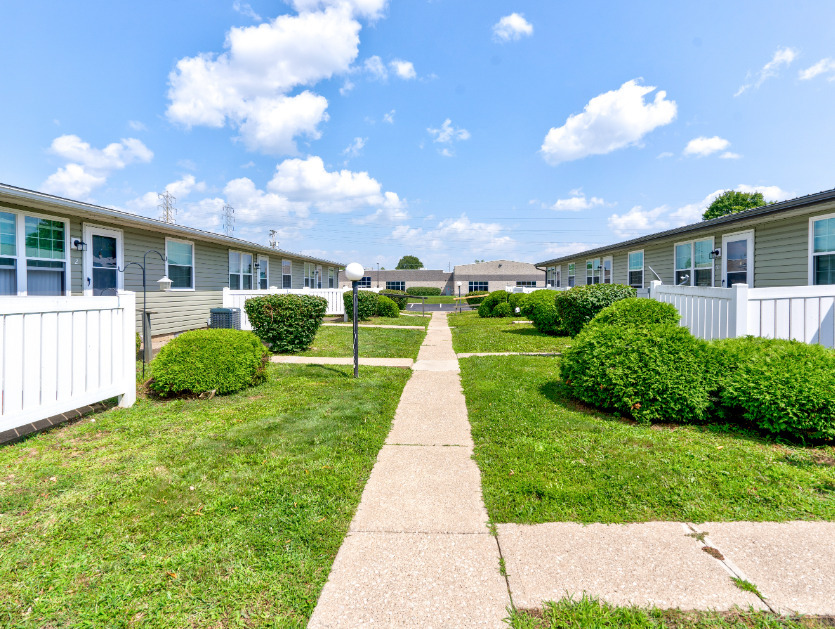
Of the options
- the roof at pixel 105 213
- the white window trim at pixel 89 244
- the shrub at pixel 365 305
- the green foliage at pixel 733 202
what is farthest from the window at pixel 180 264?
the green foliage at pixel 733 202

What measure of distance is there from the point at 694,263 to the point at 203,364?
13097mm

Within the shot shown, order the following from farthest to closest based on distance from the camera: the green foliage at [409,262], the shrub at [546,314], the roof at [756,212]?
the green foliage at [409,262] < the shrub at [546,314] < the roof at [756,212]

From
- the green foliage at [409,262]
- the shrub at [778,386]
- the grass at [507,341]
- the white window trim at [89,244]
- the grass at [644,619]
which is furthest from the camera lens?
the green foliage at [409,262]

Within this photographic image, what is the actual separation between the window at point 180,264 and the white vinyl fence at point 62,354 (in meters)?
7.36

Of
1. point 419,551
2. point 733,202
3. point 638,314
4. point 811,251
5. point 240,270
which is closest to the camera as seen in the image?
point 419,551

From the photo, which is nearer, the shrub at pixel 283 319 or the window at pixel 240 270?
the shrub at pixel 283 319

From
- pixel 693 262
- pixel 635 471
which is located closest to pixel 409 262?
pixel 693 262

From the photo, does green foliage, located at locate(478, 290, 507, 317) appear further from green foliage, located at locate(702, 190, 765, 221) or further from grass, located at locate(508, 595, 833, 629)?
green foliage, located at locate(702, 190, 765, 221)

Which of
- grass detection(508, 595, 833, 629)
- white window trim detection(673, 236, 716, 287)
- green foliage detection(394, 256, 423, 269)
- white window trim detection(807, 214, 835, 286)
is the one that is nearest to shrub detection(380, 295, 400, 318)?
white window trim detection(673, 236, 716, 287)

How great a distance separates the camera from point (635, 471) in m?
3.18

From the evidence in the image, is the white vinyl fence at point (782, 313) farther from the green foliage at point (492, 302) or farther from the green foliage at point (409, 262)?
Result: the green foliage at point (409, 262)

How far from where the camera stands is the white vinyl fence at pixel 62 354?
3.62 metres

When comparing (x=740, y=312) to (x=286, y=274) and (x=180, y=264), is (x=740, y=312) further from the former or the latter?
(x=286, y=274)

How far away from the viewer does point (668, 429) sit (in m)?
4.18
